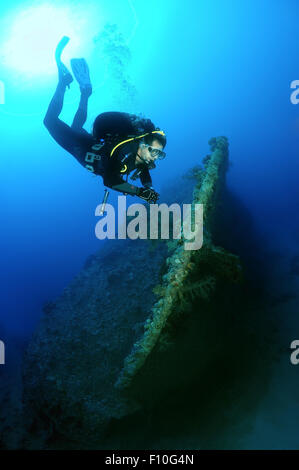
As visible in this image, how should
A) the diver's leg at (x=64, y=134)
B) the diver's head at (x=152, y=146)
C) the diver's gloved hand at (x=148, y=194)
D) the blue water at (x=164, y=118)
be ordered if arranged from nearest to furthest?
the diver's gloved hand at (x=148, y=194) < the diver's head at (x=152, y=146) < the diver's leg at (x=64, y=134) < the blue water at (x=164, y=118)

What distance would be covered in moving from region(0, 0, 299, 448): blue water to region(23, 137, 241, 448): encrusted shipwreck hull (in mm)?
1572

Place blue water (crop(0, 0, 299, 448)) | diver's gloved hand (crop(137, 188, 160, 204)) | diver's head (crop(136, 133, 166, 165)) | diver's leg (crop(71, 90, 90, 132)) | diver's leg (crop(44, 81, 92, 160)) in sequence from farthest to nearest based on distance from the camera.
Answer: blue water (crop(0, 0, 299, 448)) → diver's leg (crop(71, 90, 90, 132)) → diver's leg (crop(44, 81, 92, 160)) → diver's head (crop(136, 133, 166, 165)) → diver's gloved hand (crop(137, 188, 160, 204))

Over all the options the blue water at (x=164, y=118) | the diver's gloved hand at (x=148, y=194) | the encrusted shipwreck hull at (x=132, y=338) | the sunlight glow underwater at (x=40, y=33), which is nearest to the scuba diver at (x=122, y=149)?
the diver's gloved hand at (x=148, y=194)

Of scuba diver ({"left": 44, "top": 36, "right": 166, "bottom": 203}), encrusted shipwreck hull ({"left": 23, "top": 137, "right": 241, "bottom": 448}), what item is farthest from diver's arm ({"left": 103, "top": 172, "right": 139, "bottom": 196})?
encrusted shipwreck hull ({"left": 23, "top": 137, "right": 241, "bottom": 448})

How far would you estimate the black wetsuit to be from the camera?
3197 millimetres

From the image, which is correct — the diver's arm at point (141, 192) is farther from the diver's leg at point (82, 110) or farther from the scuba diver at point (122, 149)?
the diver's leg at point (82, 110)

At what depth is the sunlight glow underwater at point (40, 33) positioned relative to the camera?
21.0 m

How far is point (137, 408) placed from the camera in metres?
3.73

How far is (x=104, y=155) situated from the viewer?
3359mm

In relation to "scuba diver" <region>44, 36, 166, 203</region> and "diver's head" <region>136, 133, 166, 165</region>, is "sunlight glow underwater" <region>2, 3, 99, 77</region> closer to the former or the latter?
"scuba diver" <region>44, 36, 166, 203</region>

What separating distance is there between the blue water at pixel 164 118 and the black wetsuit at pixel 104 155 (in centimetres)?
390

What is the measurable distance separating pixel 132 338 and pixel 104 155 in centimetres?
257

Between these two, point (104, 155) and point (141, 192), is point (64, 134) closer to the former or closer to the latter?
point (104, 155)

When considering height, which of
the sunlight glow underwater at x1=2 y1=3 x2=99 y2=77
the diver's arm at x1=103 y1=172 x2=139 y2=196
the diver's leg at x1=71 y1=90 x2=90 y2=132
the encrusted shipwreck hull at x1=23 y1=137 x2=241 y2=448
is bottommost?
the encrusted shipwreck hull at x1=23 y1=137 x2=241 y2=448
